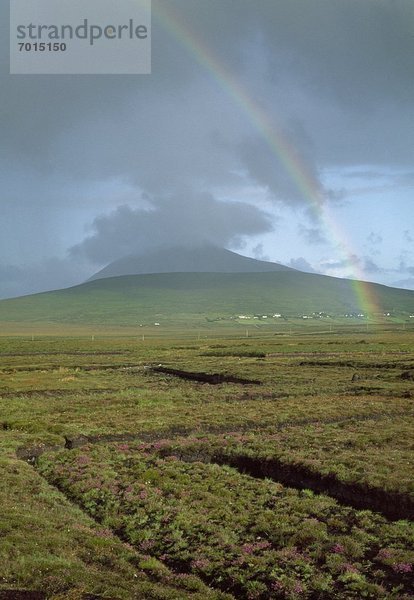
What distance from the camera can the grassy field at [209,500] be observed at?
16.8 meters

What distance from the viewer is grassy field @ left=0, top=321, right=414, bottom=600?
16844mm

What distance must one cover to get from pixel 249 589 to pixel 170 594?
2.53m

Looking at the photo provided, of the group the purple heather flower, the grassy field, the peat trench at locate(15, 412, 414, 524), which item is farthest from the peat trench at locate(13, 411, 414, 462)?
the purple heather flower

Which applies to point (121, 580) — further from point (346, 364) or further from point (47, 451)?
point (346, 364)

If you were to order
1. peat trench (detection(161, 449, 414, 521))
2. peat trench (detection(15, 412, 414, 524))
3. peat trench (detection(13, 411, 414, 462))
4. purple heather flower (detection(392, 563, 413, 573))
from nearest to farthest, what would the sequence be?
purple heather flower (detection(392, 563, 413, 573))
peat trench (detection(161, 449, 414, 521))
peat trench (detection(15, 412, 414, 524))
peat trench (detection(13, 411, 414, 462))

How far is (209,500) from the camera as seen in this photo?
24547 millimetres

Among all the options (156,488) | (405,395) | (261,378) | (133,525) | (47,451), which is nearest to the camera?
(133,525)

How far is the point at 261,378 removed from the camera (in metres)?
81.4

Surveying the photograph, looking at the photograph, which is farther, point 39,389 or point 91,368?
point 91,368

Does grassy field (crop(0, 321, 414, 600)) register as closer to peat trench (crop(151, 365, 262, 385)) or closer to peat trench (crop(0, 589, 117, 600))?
peat trench (crop(0, 589, 117, 600))

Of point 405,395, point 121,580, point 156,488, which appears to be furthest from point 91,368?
point 121,580

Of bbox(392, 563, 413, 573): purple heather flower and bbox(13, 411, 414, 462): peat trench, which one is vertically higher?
bbox(392, 563, 413, 573): purple heather flower

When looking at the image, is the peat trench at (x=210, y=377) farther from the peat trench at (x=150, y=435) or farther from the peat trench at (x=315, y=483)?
the peat trench at (x=315, y=483)

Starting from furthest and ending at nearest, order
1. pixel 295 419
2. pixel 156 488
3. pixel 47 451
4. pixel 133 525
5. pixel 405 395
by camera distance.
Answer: pixel 405 395, pixel 295 419, pixel 47 451, pixel 156 488, pixel 133 525
